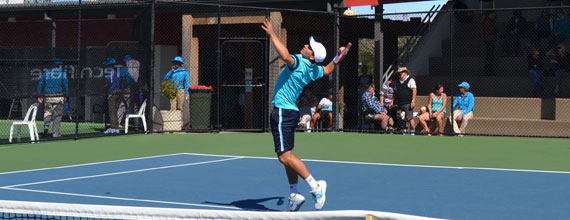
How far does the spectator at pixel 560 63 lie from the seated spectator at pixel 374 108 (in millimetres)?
4190

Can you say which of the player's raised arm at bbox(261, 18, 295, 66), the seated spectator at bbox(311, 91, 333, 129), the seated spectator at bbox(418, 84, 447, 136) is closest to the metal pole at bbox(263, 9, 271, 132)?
the seated spectator at bbox(311, 91, 333, 129)

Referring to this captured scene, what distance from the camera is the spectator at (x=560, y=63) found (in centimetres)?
2095

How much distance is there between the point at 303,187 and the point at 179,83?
421 inches

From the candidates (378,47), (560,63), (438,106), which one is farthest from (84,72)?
(560,63)

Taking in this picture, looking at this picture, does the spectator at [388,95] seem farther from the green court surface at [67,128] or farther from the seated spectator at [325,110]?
the green court surface at [67,128]

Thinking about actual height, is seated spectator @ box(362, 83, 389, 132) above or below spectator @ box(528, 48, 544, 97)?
below

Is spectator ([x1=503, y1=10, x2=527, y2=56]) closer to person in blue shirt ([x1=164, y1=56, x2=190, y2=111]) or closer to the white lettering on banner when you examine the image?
person in blue shirt ([x1=164, y1=56, x2=190, y2=111])

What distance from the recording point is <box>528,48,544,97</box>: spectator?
2122cm

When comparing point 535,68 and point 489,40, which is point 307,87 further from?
point 535,68

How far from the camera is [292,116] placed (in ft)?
A: 29.3

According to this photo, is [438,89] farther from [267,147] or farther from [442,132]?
[267,147]

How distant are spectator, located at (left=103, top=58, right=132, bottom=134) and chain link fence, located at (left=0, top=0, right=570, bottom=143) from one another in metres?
0.03

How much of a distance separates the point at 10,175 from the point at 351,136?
9734mm

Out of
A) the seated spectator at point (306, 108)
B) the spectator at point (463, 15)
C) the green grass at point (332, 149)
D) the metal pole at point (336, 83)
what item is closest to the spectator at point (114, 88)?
the green grass at point (332, 149)
